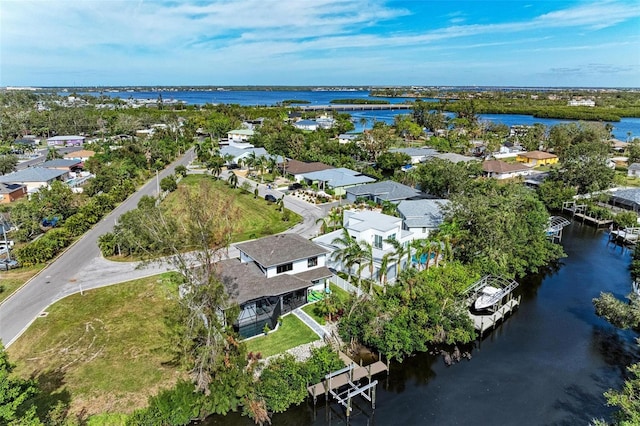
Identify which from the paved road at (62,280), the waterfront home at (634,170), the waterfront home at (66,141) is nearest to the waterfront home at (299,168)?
the paved road at (62,280)

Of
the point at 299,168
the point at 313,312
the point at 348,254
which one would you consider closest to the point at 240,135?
the point at 299,168

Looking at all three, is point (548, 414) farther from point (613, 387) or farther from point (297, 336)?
point (297, 336)

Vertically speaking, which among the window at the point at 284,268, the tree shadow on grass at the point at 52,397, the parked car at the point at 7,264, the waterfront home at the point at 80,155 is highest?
the waterfront home at the point at 80,155

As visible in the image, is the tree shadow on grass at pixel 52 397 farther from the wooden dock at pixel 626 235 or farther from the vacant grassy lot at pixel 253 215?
the wooden dock at pixel 626 235

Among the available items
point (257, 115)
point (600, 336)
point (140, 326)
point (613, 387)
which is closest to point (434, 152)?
point (600, 336)

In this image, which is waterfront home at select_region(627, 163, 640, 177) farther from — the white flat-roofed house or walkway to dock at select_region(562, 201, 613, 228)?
the white flat-roofed house

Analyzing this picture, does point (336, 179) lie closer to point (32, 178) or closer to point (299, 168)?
point (299, 168)
